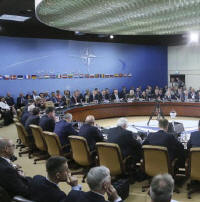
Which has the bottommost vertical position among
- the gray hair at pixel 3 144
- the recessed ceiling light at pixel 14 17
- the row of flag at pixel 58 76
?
the gray hair at pixel 3 144

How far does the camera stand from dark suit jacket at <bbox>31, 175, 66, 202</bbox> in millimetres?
2691

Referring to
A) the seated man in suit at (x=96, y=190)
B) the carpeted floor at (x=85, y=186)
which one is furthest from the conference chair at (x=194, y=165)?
the seated man in suit at (x=96, y=190)

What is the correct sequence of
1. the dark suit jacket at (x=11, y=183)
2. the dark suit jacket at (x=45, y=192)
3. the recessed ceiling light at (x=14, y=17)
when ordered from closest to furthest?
1. the dark suit jacket at (x=45, y=192)
2. the dark suit jacket at (x=11, y=183)
3. the recessed ceiling light at (x=14, y=17)

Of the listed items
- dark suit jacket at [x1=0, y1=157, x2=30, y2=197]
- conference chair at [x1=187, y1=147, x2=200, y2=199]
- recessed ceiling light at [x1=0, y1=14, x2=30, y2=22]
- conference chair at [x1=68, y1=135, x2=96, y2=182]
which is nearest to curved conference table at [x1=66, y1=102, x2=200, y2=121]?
recessed ceiling light at [x1=0, y1=14, x2=30, y2=22]

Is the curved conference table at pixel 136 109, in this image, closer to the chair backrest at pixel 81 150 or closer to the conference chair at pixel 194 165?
the chair backrest at pixel 81 150

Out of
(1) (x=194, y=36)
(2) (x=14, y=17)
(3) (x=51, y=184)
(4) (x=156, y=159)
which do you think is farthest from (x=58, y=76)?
(3) (x=51, y=184)

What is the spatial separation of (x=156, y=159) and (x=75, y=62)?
11.2m

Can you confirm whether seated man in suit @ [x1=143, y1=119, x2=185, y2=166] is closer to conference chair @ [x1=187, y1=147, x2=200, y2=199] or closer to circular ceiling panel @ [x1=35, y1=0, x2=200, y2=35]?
conference chair @ [x1=187, y1=147, x2=200, y2=199]

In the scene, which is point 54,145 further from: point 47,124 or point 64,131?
point 47,124

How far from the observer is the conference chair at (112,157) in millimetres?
4508

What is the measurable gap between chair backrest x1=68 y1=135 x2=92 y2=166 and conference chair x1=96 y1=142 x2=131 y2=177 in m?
0.34

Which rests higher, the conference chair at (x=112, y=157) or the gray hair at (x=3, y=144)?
the gray hair at (x=3, y=144)

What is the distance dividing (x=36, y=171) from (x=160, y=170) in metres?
2.68

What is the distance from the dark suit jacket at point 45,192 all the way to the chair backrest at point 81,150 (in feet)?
7.23
